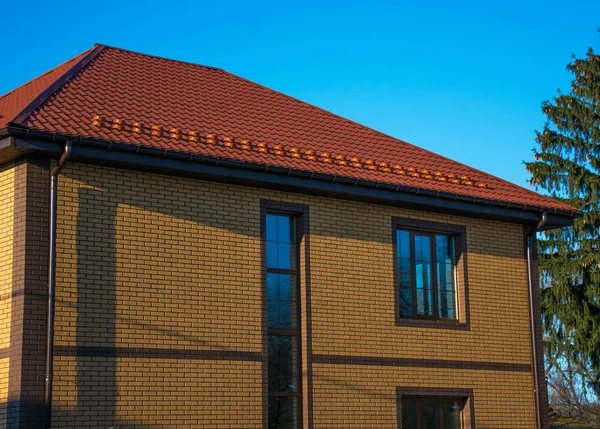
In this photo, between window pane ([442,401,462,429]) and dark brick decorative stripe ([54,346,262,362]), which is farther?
window pane ([442,401,462,429])

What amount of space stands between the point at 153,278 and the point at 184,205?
3.89ft

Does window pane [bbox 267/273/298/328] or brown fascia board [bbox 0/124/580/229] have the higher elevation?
brown fascia board [bbox 0/124/580/229]

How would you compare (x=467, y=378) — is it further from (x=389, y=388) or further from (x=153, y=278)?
(x=153, y=278)

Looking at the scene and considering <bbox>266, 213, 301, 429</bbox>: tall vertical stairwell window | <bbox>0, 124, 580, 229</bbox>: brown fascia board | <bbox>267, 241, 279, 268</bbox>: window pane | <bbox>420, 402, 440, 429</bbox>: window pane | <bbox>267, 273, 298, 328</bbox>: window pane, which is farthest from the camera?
<bbox>420, 402, 440, 429</bbox>: window pane

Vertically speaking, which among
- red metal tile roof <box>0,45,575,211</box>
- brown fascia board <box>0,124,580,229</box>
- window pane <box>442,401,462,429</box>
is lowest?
window pane <box>442,401,462,429</box>

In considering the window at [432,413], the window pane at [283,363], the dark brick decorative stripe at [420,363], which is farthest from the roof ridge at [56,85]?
the window at [432,413]

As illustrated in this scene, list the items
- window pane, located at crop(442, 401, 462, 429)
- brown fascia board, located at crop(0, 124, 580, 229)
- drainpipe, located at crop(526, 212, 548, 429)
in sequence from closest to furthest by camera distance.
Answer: brown fascia board, located at crop(0, 124, 580, 229) < window pane, located at crop(442, 401, 462, 429) < drainpipe, located at crop(526, 212, 548, 429)

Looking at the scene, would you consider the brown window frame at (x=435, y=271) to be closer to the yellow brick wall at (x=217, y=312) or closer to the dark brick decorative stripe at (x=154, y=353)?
the yellow brick wall at (x=217, y=312)

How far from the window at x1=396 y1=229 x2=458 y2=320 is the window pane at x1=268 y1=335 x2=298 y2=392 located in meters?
2.18

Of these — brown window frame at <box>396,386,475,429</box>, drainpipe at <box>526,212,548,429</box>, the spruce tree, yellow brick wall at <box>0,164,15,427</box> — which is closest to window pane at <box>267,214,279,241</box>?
brown window frame at <box>396,386,475,429</box>

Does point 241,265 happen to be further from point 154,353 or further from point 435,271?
point 435,271

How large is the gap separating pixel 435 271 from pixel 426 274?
7.7 inches

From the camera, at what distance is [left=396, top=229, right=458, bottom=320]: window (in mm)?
16188

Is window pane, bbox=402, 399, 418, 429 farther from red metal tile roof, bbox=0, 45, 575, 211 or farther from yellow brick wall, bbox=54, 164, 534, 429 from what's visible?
red metal tile roof, bbox=0, 45, 575, 211
